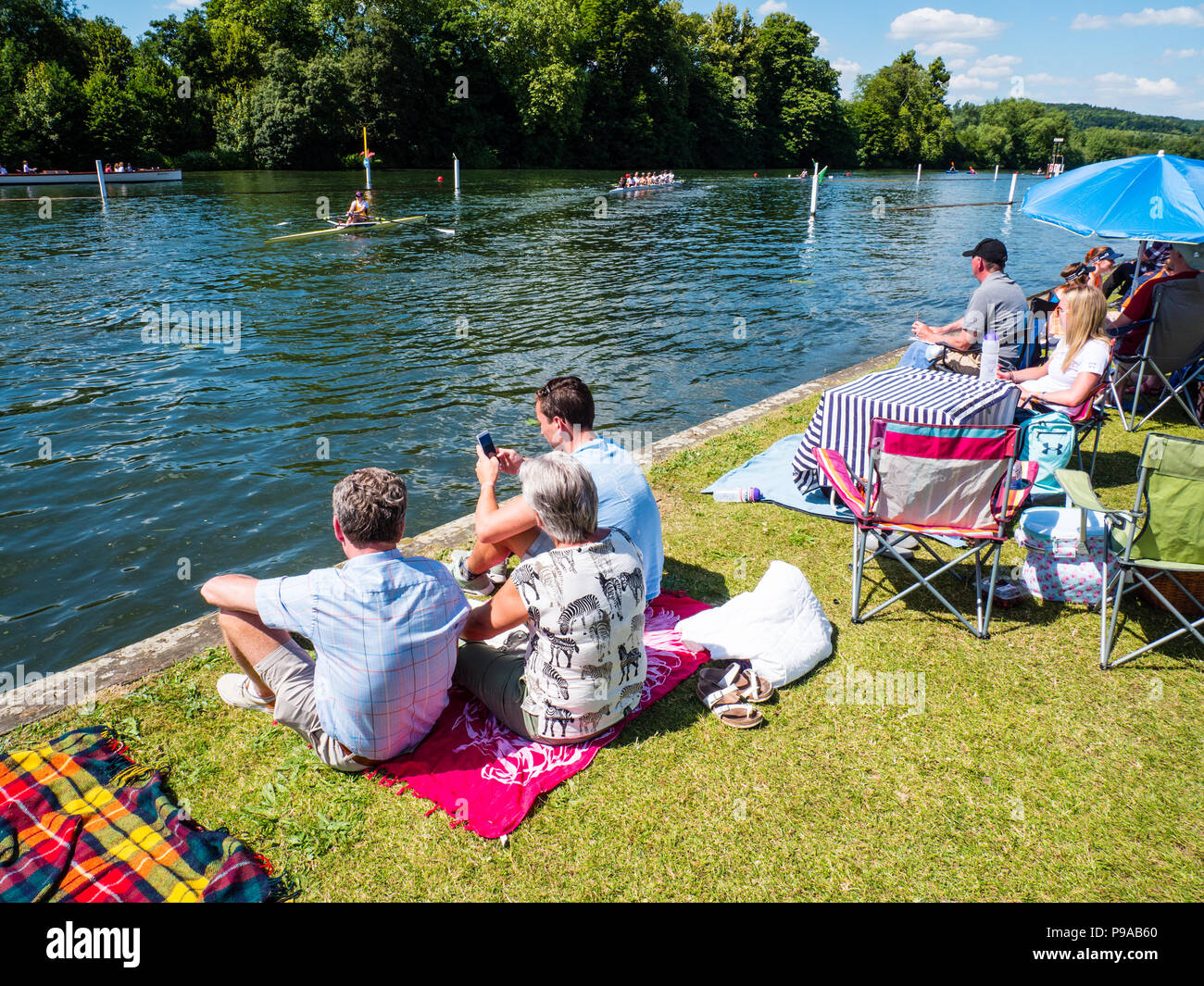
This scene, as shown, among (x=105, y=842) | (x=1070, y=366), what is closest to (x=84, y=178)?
(x=105, y=842)

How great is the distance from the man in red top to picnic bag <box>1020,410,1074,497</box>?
2493 millimetres

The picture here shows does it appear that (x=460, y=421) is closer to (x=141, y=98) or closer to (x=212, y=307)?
(x=212, y=307)

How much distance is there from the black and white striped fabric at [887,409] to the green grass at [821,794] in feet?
6.25

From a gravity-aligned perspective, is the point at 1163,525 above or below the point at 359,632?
above

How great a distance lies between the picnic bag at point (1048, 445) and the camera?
6484mm

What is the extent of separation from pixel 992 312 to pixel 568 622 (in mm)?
6159

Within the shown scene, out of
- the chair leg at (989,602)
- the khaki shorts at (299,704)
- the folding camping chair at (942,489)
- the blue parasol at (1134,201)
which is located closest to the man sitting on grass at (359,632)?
the khaki shorts at (299,704)

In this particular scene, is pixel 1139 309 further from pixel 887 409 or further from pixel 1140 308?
pixel 887 409

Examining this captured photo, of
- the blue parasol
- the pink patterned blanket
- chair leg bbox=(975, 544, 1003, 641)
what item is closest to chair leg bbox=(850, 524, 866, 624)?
chair leg bbox=(975, 544, 1003, 641)

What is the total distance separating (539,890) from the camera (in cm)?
322

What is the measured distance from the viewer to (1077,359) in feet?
21.7

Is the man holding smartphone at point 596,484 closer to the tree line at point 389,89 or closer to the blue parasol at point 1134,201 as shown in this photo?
the blue parasol at point 1134,201

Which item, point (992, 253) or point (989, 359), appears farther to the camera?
point (992, 253)

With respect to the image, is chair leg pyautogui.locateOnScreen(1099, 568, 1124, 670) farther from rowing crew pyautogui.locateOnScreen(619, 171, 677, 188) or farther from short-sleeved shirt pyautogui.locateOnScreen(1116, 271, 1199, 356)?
rowing crew pyautogui.locateOnScreen(619, 171, 677, 188)
